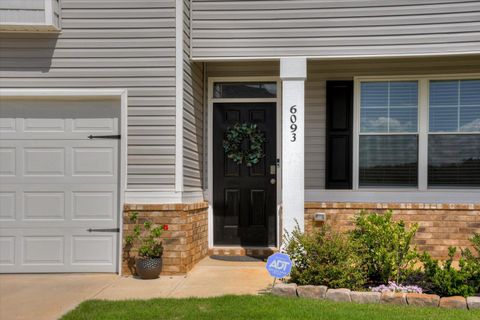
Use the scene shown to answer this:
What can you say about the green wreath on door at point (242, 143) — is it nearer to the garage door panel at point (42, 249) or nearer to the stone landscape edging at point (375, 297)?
the garage door panel at point (42, 249)

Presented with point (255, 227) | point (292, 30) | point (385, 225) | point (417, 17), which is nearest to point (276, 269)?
point (385, 225)

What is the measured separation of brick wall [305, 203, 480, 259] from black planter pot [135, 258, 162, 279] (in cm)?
236

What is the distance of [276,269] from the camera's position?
5254mm

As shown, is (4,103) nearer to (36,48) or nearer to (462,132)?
(36,48)

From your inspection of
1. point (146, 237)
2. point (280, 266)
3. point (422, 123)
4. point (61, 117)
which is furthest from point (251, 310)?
point (422, 123)

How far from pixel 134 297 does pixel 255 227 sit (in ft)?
9.43

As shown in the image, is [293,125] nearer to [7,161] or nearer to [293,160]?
[293,160]

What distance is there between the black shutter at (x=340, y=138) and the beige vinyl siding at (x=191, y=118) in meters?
1.92

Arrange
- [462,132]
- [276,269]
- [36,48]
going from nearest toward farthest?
[276,269] → [36,48] → [462,132]

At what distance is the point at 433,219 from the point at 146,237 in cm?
404

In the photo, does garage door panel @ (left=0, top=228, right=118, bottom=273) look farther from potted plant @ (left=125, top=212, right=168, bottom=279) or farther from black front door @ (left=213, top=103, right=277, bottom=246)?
black front door @ (left=213, top=103, right=277, bottom=246)

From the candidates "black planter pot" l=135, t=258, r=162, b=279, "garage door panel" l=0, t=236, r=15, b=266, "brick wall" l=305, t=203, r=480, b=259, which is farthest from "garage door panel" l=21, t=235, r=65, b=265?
"brick wall" l=305, t=203, r=480, b=259

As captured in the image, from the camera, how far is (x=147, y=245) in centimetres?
630

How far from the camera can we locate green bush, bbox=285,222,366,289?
17.1 feet
